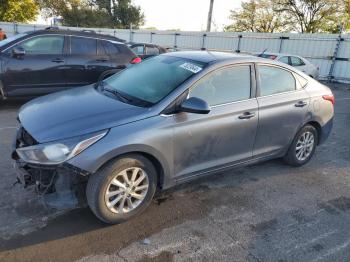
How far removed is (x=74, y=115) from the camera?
3.18m

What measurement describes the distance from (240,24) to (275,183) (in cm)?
3745

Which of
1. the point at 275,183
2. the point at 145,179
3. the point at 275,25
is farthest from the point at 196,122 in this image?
the point at 275,25

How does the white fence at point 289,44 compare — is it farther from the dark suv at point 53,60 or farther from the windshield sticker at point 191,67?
the windshield sticker at point 191,67

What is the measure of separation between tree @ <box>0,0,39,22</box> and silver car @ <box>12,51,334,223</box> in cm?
3442

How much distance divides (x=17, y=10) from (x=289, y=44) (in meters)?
27.9

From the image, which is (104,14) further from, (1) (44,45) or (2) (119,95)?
(2) (119,95)

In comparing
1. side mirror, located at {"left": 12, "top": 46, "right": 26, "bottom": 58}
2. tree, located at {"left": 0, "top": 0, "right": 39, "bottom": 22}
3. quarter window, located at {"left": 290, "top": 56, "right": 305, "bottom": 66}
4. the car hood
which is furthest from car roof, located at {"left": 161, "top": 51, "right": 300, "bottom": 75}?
tree, located at {"left": 0, "top": 0, "right": 39, "bottom": 22}

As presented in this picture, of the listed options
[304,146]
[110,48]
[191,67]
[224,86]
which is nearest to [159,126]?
[191,67]

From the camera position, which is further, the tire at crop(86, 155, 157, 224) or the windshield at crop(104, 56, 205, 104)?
the windshield at crop(104, 56, 205, 104)

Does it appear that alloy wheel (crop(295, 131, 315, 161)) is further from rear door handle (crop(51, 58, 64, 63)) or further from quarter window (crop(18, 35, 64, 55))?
quarter window (crop(18, 35, 64, 55))

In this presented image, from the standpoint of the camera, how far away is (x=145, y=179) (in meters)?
3.27

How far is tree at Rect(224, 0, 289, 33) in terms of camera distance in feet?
117

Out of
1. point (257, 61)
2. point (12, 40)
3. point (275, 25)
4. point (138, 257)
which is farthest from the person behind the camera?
point (275, 25)

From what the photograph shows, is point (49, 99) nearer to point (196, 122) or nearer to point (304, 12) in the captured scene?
point (196, 122)
